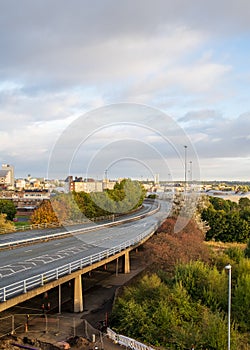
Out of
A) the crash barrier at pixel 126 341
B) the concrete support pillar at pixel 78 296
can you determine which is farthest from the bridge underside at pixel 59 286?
the crash barrier at pixel 126 341

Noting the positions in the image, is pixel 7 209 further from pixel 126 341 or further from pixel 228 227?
pixel 126 341

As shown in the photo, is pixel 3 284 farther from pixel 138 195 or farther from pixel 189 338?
pixel 138 195

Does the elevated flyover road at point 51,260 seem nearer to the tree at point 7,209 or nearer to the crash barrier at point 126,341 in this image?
the crash barrier at point 126,341

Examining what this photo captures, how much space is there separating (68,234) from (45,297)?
13.8 m

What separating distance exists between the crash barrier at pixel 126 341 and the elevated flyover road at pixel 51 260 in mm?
4080

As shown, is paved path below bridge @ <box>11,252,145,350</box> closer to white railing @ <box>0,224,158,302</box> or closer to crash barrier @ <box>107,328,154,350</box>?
crash barrier @ <box>107,328,154,350</box>

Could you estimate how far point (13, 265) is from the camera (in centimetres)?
2508

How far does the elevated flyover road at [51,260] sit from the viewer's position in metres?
19.8

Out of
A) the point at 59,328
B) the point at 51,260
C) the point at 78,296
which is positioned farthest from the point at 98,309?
the point at 59,328

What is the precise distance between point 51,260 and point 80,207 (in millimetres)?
36620

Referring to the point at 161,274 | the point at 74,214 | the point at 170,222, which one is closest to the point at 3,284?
the point at 161,274

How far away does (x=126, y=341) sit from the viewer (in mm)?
20188

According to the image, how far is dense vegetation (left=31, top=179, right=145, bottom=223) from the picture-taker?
53.4 meters

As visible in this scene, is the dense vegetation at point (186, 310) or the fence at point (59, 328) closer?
the dense vegetation at point (186, 310)
